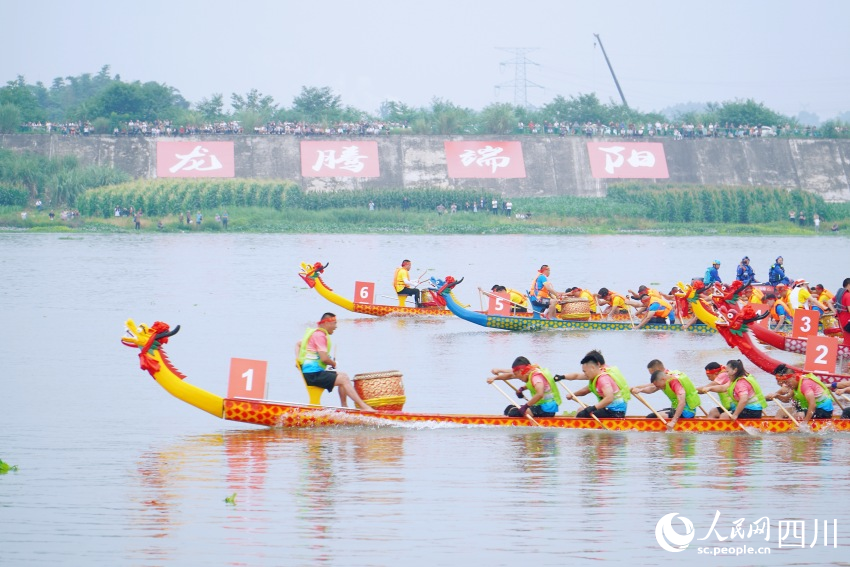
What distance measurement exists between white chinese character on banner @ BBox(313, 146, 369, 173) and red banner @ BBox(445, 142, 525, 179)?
507 centimetres

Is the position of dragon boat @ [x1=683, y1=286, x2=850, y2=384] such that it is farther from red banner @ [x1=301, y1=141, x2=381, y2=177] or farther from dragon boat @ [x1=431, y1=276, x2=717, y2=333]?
red banner @ [x1=301, y1=141, x2=381, y2=177]

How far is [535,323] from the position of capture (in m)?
26.7

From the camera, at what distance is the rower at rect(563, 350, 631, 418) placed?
49.7 ft

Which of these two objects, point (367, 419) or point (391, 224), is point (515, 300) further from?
point (391, 224)

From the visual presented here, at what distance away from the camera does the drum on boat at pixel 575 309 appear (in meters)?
26.1

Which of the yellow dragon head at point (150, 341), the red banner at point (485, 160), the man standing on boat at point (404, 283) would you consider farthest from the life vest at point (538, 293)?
the red banner at point (485, 160)

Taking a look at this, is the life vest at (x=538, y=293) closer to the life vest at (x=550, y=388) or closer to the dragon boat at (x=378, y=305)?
the dragon boat at (x=378, y=305)

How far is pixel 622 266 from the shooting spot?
155ft

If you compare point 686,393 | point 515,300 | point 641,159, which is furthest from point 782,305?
point 641,159

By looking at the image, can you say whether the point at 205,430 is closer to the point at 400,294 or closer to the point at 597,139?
the point at 400,294

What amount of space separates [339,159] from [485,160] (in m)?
8.28

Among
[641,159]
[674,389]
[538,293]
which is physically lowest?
[674,389]

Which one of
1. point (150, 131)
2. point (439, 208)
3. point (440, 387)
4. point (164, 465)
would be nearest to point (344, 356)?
point (440, 387)

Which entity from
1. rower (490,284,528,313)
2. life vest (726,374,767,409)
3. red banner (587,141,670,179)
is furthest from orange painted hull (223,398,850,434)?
red banner (587,141,670,179)
